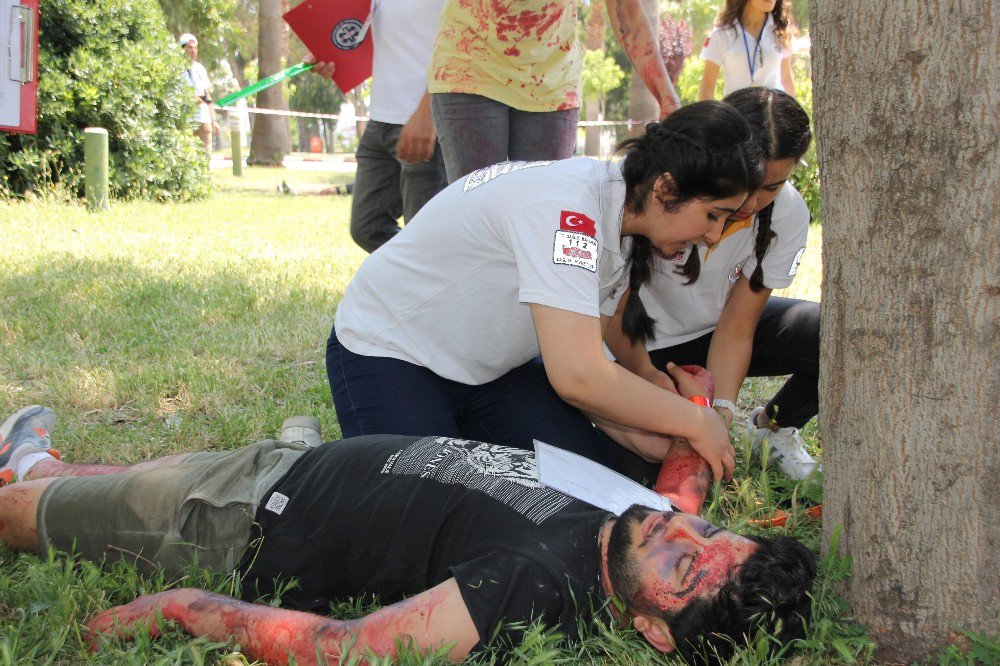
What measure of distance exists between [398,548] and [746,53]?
4.15 meters

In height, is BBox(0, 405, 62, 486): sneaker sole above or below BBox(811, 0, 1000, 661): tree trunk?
below

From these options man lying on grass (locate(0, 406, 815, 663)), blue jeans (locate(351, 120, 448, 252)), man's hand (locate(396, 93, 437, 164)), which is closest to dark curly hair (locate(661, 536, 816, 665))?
man lying on grass (locate(0, 406, 815, 663))

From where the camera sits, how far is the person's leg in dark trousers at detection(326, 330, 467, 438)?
8.98 feet

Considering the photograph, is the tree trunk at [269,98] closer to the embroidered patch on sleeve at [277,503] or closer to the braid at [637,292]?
the braid at [637,292]

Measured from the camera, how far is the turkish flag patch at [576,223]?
2.29 m

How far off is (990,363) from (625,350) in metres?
1.33

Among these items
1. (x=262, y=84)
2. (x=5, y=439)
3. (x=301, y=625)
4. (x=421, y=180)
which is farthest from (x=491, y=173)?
(x=262, y=84)

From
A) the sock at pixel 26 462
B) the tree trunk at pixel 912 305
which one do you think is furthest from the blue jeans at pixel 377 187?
the tree trunk at pixel 912 305

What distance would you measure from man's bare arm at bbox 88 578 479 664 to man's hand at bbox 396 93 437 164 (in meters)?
2.24

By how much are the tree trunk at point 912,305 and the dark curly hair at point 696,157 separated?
0.98 ft

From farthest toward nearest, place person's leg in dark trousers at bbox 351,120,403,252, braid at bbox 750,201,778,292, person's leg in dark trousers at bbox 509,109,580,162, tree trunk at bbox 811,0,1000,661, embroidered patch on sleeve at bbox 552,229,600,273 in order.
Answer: person's leg in dark trousers at bbox 351,120,403,252 → person's leg in dark trousers at bbox 509,109,580,162 → braid at bbox 750,201,778,292 → embroidered patch on sleeve at bbox 552,229,600,273 → tree trunk at bbox 811,0,1000,661

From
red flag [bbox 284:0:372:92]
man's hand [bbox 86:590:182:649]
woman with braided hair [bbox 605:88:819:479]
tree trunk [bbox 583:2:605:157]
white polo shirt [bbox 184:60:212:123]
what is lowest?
man's hand [bbox 86:590:182:649]

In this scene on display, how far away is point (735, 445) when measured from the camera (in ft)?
11.2

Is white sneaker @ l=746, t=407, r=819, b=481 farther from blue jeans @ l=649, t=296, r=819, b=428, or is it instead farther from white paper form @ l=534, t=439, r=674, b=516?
white paper form @ l=534, t=439, r=674, b=516
